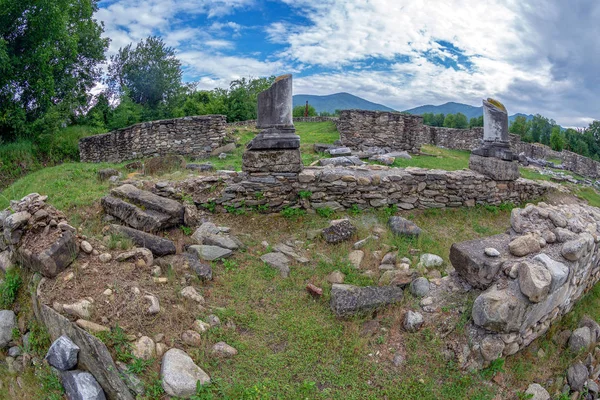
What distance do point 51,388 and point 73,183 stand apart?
5.86 m

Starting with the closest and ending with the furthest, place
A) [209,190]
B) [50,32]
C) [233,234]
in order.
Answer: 1. [233,234]
2. [209,190]
3. [50,32]

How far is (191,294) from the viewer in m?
4.15

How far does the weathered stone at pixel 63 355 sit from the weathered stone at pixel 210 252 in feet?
6.41

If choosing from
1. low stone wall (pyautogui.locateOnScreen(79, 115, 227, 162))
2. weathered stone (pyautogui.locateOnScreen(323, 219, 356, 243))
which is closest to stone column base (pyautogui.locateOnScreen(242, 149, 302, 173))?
weathered stone (pyautogui.locateOnScreen(323, 219, 356, 243))

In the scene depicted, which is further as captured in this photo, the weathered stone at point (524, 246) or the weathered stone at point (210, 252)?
the weathered stone at point (210, 252)

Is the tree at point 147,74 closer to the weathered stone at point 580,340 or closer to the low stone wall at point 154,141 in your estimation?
the low stone wall at point 154,141

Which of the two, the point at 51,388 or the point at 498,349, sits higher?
the point at 498,349

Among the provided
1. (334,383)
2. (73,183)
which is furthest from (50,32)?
(334,383)

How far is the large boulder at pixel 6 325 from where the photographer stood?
4188 mm

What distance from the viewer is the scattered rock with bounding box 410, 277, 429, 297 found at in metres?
4.37

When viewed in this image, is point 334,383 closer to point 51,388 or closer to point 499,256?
point 499,256

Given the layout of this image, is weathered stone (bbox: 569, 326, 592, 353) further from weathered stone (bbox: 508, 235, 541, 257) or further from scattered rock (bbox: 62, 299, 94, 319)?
scattered rock (bbox: 62, 299, 94, 319)

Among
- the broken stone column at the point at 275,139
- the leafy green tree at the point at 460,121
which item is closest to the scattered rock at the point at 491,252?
the broken stone column at the point at 275,139

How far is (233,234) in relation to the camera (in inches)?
243
